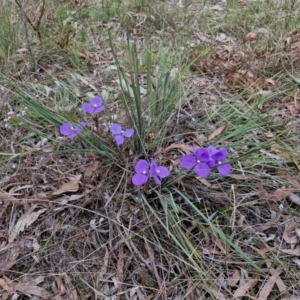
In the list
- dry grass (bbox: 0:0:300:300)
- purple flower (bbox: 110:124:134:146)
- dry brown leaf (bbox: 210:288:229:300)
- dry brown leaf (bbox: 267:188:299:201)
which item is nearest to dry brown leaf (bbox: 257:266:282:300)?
dry grass (bbox: 0:0:300:300)

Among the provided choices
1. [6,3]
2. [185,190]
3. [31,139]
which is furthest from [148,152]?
[6,3]

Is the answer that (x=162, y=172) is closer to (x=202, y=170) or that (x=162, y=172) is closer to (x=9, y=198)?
(x=202, y=170)

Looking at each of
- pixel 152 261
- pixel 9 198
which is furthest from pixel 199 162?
pixel 9 198

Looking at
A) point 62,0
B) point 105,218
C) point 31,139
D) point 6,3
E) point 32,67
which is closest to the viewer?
point 105,218

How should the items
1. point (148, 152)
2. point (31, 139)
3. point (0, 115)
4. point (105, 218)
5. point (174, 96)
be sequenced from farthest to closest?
point (0, 115) → point (31, 139) → point (174, 96) → point (148, 152) → point (105, 218)

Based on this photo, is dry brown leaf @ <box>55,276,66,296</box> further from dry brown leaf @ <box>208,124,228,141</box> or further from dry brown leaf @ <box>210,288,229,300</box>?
dry brown leaf @ <box>208,124,228,141</box>

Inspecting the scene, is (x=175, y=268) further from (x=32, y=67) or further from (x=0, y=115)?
(x=32, y=67)
